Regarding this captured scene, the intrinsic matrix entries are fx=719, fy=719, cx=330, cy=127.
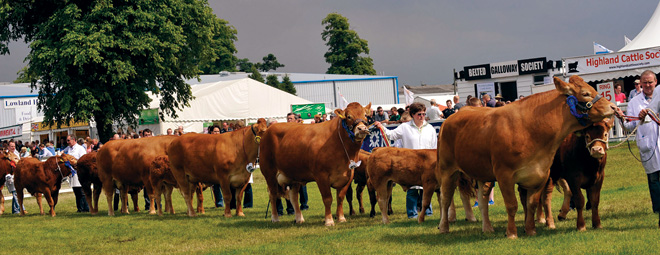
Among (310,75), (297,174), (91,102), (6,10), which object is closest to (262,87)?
(91,102)

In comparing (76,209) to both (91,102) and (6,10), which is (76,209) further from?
(6,10)

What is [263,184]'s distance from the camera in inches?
1004

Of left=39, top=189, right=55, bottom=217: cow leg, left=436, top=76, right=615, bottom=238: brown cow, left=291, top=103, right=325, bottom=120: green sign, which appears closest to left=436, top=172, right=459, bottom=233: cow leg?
left=436, top=76, right=615, bottom=238: brown cow

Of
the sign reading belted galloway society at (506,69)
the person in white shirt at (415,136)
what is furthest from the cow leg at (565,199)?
the sign reading belted galloway society at (506,69)

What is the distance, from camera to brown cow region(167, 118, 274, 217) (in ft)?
51.5

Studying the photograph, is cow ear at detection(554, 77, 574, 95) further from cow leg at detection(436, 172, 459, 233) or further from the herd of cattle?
cow leg at detection(436, 172, 459, 233)

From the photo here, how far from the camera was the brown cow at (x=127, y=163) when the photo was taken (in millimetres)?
17812

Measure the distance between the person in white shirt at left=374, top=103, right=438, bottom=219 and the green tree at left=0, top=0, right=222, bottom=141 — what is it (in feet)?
86.0

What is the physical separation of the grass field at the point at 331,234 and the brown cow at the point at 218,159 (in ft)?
2.51

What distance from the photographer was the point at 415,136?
13.3 m

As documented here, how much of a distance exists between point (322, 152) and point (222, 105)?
31825 millimetres

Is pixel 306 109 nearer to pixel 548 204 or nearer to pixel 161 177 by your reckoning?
pixel 161 177

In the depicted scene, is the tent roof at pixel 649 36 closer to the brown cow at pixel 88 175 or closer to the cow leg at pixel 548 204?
the brown cow at pixel 88 175

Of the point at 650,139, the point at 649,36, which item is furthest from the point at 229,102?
the point at 650,139
